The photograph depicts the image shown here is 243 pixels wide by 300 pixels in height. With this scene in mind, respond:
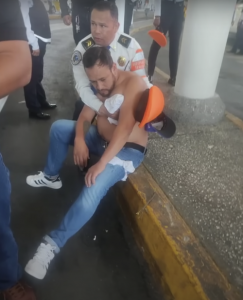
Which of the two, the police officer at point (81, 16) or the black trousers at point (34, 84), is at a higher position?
the police officer at point (81, 16)

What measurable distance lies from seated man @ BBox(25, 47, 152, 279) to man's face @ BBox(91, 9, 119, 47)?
368 mm

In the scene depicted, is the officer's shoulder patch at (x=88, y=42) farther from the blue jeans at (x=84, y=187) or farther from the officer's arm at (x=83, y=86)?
the blue jeans at (x=84, y=187)

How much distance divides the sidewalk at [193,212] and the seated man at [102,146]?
0.27 meters

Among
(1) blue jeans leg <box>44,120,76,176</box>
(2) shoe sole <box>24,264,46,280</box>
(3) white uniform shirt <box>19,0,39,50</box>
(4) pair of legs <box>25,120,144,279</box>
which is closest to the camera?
(2) shoe sole <box>24,264,46,280</box>

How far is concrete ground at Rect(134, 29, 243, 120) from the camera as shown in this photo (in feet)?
12.9

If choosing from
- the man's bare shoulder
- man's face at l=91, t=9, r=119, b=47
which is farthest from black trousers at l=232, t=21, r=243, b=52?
the man's bare shoulder

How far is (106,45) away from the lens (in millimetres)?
2209

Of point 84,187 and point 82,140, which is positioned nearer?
point 84,187

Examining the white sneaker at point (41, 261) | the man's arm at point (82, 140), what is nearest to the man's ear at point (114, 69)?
the man's arm at point (82, 140)

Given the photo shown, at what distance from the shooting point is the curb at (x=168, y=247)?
1372 mm

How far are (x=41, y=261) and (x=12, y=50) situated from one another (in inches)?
46.8

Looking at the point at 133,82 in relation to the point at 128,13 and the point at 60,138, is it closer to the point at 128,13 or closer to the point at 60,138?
the point at 60,138

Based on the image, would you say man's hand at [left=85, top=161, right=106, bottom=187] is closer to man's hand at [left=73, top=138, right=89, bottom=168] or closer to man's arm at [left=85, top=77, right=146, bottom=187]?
man's arm at [left=85, top=77, right=146, bottom=187]

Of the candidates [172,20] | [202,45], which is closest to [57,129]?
[202,45]
